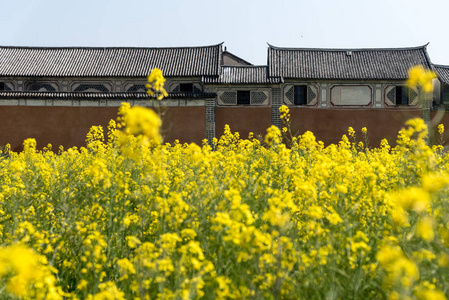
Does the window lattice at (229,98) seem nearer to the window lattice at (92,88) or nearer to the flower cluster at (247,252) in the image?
the window lattice at (92,88)

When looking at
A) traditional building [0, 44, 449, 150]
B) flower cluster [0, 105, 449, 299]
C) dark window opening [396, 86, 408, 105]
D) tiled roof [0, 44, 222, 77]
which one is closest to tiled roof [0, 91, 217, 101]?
traditional building [0, 44, 449, 150]

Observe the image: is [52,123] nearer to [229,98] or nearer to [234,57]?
[229,98]

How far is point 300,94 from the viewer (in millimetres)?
21438

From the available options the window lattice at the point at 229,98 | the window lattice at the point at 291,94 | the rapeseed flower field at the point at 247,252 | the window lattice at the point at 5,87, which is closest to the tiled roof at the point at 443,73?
the window lattice at the point at 291,94

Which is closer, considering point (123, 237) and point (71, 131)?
point (123, 237)

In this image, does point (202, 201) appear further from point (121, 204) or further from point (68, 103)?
point (68, 103)

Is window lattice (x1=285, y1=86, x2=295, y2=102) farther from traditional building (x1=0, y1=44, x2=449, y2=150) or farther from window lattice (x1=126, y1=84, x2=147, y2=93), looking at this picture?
window lattice (x1=126, y1=84, x2=147, y2=93)

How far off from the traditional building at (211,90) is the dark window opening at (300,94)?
5 cm

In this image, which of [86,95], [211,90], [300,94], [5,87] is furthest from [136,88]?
[300,94]

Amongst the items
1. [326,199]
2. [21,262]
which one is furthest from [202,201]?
[21,262]

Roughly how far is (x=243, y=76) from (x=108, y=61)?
22.3ft

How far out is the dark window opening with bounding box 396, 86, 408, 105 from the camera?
2152cm

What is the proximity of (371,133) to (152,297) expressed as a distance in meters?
19.9

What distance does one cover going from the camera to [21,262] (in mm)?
1689
